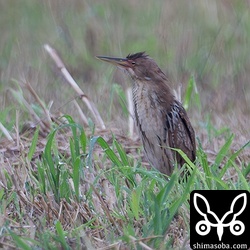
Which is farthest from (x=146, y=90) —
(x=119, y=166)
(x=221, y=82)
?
(x=221, y=82)

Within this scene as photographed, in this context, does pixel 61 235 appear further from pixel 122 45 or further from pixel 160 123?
pixel 122 45

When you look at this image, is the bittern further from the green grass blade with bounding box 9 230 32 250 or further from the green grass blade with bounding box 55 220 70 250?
the green grass blade with bounding box 9 230 32 250

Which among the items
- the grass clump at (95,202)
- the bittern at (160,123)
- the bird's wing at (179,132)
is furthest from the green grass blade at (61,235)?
the bird's wing at (179,132)

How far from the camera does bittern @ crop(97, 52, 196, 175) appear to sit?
23.3ft

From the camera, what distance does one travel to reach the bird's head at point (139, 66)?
7.27 m

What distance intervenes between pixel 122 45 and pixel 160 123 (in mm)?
3846

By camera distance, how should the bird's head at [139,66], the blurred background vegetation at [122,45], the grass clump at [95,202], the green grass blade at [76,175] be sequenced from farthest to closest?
the blurred background vegetation at [122,45]
the bird's head at [139,66]
the green grass blade at [76,175]
the grass clump at [95,202]

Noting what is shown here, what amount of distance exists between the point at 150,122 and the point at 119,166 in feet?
1.86

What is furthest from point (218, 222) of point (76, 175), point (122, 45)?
→ point (122, 45)

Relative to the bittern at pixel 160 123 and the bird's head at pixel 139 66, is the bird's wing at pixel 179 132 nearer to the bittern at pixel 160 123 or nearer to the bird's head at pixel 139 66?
the bittern at pixel 160 123

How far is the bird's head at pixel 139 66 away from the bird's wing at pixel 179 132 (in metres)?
0.28

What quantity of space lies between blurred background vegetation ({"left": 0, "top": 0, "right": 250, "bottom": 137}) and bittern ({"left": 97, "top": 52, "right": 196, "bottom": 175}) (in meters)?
1.38

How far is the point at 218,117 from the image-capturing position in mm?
8914

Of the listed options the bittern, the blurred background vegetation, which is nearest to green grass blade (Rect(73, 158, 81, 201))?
the bittern
